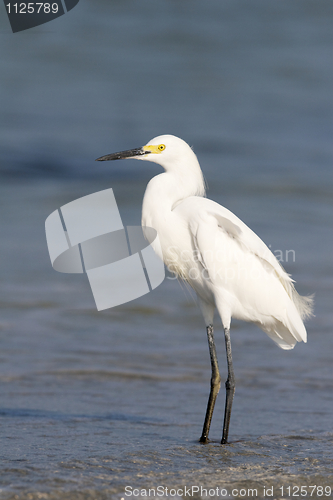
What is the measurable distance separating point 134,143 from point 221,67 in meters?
6.91

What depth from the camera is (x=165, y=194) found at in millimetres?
4086

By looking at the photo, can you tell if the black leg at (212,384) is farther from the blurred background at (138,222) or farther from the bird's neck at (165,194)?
the bird's neck at (165,194)

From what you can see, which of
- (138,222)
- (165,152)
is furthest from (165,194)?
(138,222)

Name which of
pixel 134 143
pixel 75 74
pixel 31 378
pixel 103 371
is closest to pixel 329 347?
pixel 103 371

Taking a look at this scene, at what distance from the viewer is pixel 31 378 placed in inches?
196

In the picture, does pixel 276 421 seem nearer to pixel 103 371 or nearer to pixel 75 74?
pixel 103 371

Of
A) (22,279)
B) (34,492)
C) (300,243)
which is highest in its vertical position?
(34,492)

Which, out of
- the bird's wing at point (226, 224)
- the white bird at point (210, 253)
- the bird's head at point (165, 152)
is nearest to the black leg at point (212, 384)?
the white bird at point (210, 253)

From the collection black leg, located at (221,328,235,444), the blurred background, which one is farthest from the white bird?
the blurred background

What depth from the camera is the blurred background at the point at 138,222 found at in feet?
11.9

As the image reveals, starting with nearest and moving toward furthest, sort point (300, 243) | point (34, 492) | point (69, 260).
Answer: point (34, 492) → point (69, 260) → point (300, 243)

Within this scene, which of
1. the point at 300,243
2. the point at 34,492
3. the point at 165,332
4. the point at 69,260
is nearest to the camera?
the point at 34,492

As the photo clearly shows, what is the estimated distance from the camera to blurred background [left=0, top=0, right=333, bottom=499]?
3635 mm

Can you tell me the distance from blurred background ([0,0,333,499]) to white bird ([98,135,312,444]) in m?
0.67
